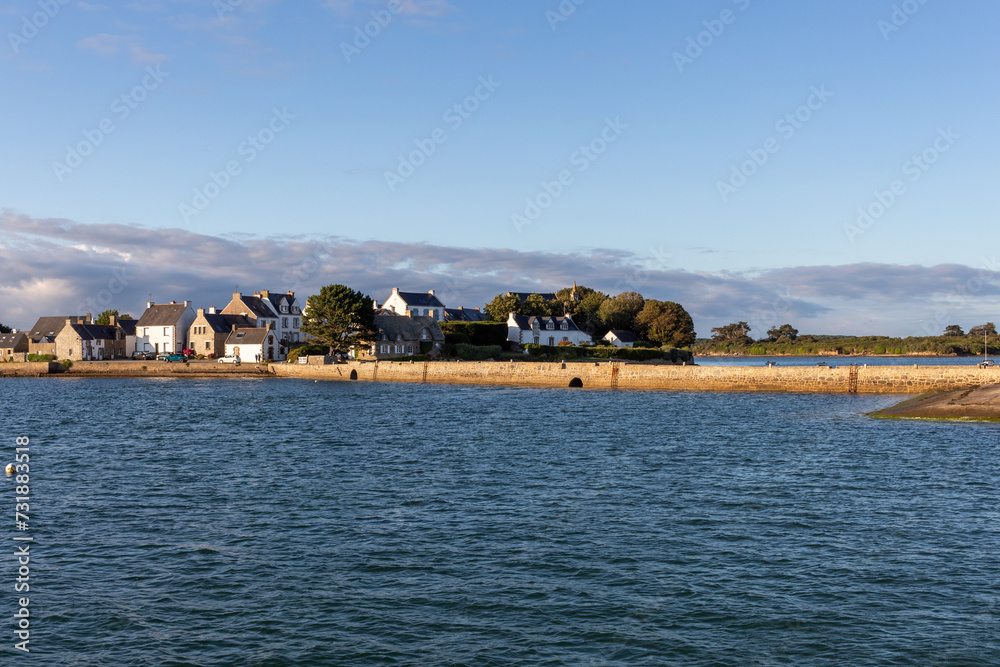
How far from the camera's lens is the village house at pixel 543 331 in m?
138

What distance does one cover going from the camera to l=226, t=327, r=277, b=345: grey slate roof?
117 m

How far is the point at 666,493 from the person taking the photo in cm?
2620

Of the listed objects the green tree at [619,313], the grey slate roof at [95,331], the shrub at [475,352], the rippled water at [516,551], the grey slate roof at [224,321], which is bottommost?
the rippled water at [516,551]

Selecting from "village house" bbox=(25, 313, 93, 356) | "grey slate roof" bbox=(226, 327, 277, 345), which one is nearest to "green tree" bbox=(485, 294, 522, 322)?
"grey slate roof" bbox=(226, 327, 277, 345)

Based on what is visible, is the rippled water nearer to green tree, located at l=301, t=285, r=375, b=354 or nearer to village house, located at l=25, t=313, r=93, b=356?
green tree, located at l=301, t=285, r=375, b=354

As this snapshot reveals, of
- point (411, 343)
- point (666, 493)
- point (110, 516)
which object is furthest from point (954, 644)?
point (411, 343)

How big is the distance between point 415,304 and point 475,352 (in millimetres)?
33600

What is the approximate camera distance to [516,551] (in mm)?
18938

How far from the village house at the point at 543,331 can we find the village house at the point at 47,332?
242 feet

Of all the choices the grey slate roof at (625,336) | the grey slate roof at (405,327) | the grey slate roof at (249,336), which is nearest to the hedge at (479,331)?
the grey slate roof at (405,327)

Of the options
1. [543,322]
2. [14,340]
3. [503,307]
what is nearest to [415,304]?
[503,307]

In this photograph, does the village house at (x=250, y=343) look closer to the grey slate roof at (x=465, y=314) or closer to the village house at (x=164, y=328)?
the village house at (x=164, y=328)

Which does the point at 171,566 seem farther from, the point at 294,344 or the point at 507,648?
the point at 294,344

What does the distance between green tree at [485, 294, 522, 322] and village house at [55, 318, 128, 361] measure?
67505 mm
